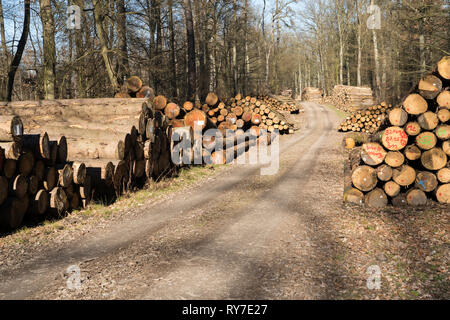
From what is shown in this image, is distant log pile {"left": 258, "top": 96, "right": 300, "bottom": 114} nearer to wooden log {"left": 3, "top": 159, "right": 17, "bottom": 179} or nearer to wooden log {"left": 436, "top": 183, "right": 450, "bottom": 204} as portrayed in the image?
wooden log {"left": 436, "top": 183, "right": 450, "bottom": 204}

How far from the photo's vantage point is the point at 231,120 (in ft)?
47.2

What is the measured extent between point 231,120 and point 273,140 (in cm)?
299

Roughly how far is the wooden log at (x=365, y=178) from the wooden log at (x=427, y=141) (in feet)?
3.25

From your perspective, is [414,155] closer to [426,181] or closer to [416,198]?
[426,181]

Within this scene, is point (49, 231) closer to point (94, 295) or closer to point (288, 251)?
point (94, 295)

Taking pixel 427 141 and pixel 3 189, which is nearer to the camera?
pixel 3 189

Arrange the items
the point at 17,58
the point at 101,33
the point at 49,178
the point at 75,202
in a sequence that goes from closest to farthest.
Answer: the point at 49,178 < the point at 75,202 < the point at 101,33 < the point at 17,58

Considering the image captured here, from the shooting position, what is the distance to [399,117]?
641cm

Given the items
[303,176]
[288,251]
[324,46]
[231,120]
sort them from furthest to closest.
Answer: [324,46] → [231,120] → [303,176] → [288,251]

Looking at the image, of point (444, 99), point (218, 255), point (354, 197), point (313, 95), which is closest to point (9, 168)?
point (218, 255)

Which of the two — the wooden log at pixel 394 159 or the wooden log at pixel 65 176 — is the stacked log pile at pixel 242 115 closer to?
the wooden log at pixel 65 176

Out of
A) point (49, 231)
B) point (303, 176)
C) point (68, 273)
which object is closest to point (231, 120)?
point (303, 176)

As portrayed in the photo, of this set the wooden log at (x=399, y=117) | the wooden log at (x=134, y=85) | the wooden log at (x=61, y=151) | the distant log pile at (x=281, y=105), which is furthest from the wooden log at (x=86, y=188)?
the distant log pile at (x=281, y=105)

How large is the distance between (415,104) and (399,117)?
385 mm
